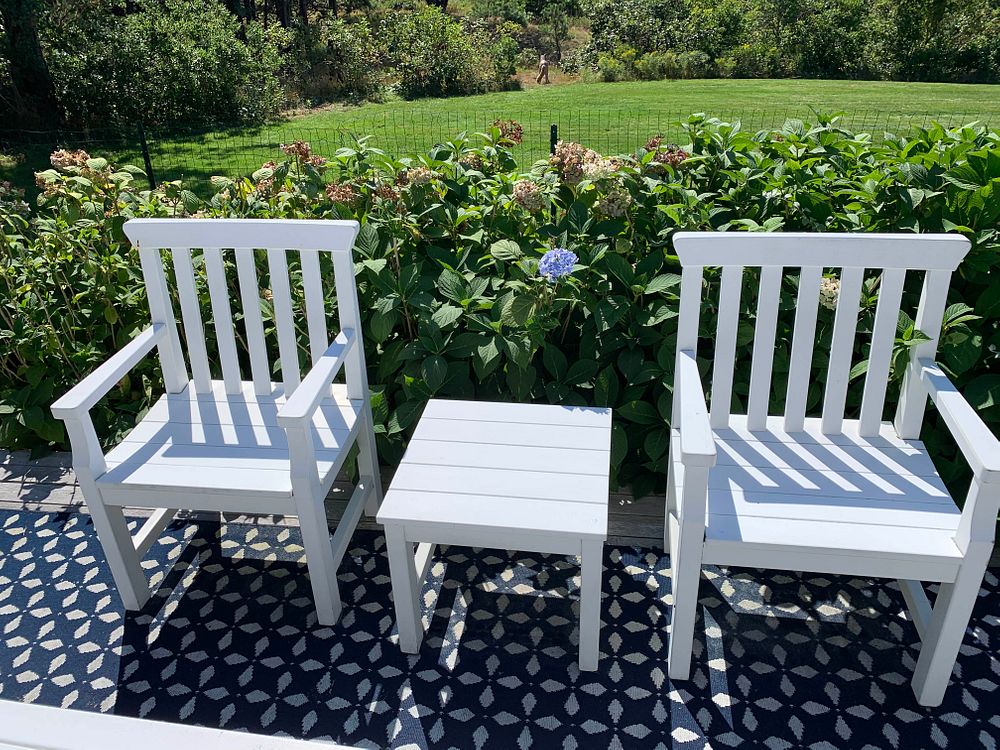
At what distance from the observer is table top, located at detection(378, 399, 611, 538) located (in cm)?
184

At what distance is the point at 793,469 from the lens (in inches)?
78.4

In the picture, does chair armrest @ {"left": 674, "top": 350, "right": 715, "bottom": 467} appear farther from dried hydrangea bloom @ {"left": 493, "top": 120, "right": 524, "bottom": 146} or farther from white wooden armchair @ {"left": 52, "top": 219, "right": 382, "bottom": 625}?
dried hydrangea bloom @ {"left": 493, "top": 120, "right": 524, "bottom": 146}

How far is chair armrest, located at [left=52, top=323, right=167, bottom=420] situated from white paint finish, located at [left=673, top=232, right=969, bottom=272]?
153 cm

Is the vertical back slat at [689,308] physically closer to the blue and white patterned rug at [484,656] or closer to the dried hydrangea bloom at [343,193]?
the blue and white patterned rug at [484,656]

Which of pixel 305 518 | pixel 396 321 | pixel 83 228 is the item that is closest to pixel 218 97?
pixel 83 228

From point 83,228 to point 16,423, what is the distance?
75 cm

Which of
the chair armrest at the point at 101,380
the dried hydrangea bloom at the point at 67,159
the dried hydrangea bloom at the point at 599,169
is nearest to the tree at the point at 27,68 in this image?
the dried hydrangea bloom at the point at 67,159

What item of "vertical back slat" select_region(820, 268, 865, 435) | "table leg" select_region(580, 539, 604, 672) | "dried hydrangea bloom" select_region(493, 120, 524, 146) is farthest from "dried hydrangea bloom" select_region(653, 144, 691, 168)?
"table leg" select_region(580, 539, 604, 672)

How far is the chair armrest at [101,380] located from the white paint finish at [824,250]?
153cm

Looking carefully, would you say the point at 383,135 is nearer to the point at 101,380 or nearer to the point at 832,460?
the point at 101,380

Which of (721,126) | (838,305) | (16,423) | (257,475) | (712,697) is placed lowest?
(712,697)

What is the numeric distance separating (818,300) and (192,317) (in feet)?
5.87

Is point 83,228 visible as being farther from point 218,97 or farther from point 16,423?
point 218,97

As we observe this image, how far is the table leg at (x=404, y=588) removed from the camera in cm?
191
